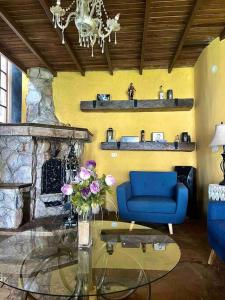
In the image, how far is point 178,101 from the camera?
4.73 metres

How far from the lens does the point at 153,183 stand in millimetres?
4035

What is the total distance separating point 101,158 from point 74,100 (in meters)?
1.27

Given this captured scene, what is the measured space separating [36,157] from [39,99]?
107cm

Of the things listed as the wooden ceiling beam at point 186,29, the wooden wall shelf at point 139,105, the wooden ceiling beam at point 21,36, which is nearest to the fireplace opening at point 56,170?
the wooden wall shelf at point 139,105

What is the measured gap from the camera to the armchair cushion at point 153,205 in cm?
339

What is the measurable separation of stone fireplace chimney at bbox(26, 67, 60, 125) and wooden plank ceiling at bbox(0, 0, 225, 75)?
0.84 feet

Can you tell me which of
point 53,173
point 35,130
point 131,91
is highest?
point 131,91

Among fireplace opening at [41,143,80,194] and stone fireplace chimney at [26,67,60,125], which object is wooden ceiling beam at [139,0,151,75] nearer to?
stone fireplace chimney at [26,67,60,125]

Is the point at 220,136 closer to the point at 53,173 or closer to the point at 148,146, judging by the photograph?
the point at 148,146

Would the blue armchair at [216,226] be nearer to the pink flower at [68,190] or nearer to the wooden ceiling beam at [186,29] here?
the pink flower at [68,190]

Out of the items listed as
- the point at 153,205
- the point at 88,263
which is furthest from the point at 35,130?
the point at 88,263

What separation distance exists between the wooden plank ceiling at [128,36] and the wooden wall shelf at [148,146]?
140 cm

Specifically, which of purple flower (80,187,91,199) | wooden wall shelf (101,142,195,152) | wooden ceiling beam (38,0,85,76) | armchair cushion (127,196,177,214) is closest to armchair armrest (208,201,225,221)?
armchair cushion (127,196,177,214)

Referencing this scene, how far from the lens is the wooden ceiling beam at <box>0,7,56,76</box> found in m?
3.23
